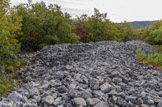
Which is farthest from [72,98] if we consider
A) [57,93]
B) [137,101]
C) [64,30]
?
[64,30]

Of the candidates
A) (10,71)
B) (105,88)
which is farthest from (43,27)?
(105,88)

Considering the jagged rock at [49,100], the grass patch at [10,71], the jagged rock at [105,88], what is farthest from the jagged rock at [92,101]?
the grass patch at [10,71]

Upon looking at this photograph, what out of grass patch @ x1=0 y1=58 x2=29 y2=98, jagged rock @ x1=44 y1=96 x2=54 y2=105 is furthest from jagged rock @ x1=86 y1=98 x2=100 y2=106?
grass patch @ x1=0 y1=58 x2=29 y2=98

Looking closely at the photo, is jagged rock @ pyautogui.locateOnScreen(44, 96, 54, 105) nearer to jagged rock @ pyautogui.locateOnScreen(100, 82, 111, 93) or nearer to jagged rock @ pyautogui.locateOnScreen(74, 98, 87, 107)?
jagged rock @ pyautogui.locateOnScreen(74, 98, 87, 107)

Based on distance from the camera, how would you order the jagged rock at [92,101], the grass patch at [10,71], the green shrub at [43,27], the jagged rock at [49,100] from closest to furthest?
1. the jagged rock at [49,100]
2. the jagged rock at [92,101]
3. the grass patch at [10,71]
4. the green shrub at [43,27]

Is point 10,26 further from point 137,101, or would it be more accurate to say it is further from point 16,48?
point 137,101

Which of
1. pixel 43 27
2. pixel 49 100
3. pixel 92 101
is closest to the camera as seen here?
pixel 49 100

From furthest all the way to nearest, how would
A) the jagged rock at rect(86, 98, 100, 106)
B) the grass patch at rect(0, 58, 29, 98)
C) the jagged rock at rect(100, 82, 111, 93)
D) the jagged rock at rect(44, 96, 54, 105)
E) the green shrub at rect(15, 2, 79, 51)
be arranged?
the green shrub at rect(15, 2, 79, 51)
the grass patch at rect(0, 58, 29, 98)
the jagged rock at rect(100, 82, 111, 93)
the jagged rock at rect(86, 98, 100, 106)
the jagged rock at rect(44, 96, 54, 105)

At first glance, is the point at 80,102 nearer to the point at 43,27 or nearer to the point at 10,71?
the point at 10,71

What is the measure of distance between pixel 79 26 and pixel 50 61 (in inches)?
621

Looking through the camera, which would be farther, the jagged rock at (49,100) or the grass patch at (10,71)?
the grass patch at (10,71)

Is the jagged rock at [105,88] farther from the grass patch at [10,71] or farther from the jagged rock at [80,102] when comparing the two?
the grass patch at [10,71]

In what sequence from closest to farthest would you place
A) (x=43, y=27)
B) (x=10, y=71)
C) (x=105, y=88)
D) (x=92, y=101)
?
(x=92, y=101) < (x=105, y=88) < (x=10, y=71) < (x=43, y=27)

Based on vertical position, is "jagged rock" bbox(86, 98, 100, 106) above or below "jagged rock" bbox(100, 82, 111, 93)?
below
